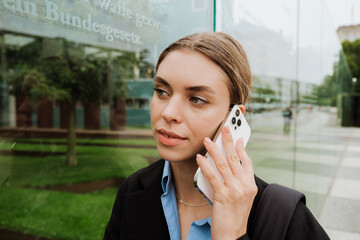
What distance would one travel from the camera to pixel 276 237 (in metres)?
0.97

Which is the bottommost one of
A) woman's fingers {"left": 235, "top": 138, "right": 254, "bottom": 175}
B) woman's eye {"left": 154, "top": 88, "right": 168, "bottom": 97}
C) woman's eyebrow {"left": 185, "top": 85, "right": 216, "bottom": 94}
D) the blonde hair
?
woman's fingers {"left": 235, "top": 138, "right": 254, "bottom": 175}

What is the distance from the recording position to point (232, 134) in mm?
1027

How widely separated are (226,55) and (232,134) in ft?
0.94

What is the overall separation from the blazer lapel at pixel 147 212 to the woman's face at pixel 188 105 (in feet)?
0.93

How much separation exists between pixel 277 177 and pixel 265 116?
0.87 m

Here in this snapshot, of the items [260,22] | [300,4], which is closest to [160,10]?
[260,22]

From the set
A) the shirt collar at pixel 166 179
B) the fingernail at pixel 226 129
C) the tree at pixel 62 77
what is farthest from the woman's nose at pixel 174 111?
the tree at pixel 62 77

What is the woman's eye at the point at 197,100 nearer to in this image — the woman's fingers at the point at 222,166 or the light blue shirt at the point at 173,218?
the woman's fingers at the point at 222,166

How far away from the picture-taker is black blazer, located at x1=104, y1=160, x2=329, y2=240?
45.2 inches

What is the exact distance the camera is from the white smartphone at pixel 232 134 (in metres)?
0.97

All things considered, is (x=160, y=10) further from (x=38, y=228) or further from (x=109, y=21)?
(x=38, y=228)

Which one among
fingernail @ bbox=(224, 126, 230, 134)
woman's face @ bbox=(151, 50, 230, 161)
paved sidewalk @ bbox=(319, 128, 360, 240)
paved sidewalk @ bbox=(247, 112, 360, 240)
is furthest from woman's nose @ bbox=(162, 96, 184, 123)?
paved sidewalk @ bbox=(319, 128, 360, 240)

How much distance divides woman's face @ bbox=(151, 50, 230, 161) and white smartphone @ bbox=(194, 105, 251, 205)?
0.16 ft

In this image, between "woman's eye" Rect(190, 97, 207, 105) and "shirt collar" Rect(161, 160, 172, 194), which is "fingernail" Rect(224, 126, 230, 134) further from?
"shirt collar" Rect(161, 160, 172, 194)
